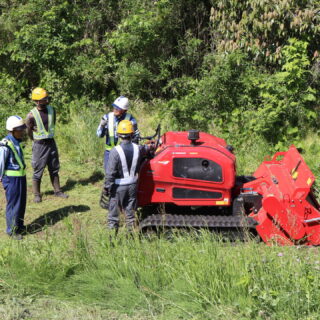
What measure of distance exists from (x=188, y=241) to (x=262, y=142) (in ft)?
15.1

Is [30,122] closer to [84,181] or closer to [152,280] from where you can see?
[84,181]

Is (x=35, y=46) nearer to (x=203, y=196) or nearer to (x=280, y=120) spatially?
(x=280, y=120)

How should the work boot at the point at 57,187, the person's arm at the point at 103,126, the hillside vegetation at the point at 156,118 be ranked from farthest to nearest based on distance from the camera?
the work boot at the point at 57,187, the person's arm at the point at 103,126, the hillside vegetation at the point at 156,118

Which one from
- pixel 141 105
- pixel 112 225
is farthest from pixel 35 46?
pixel 112 225

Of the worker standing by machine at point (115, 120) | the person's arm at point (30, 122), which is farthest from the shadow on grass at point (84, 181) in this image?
the worker standing by machine at point (115, 120)

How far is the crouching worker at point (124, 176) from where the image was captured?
21.6ft

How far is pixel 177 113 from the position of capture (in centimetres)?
1099

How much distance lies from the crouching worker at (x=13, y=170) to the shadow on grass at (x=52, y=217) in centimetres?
38

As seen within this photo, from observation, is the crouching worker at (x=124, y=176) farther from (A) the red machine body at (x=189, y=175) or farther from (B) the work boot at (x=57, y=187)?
(B) the work boot at (x=57, y=187)

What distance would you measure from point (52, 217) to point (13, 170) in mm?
1207

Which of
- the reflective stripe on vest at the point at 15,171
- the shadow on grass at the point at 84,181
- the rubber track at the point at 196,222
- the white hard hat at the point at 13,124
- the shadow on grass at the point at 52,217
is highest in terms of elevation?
the white hard hat at the point at 13,124

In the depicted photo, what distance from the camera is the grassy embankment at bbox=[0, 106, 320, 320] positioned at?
4867 millimetres

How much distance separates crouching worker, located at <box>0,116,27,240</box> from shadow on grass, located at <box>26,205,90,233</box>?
0.38m

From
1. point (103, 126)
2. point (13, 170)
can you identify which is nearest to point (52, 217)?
point (13, 170)
